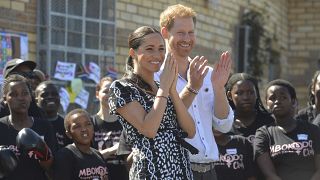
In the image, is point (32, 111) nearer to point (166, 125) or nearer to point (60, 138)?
point (60, 138)

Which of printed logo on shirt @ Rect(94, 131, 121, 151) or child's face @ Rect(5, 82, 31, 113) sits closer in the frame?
child's face @ Rect(5, 82, 31, 113)

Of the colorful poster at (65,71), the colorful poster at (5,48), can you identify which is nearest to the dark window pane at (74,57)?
the colorful poster at (65,71)

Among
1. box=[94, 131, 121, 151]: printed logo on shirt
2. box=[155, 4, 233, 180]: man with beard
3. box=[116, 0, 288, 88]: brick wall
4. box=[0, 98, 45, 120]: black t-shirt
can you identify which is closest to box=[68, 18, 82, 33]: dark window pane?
box=[116, 0, 288, 88]: brick wall

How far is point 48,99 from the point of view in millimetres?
5559

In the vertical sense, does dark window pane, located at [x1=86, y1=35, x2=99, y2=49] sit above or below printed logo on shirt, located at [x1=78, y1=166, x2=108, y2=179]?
above

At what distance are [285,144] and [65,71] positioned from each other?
4316mm

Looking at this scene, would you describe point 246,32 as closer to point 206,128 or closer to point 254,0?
point 254,0

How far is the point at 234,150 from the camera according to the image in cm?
507

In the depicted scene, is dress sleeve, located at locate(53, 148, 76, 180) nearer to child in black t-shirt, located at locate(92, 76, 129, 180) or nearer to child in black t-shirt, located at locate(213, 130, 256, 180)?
child in black t-shirt, located at locate(92, 76, 129, 180)

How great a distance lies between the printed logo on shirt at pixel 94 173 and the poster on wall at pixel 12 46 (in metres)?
2.92

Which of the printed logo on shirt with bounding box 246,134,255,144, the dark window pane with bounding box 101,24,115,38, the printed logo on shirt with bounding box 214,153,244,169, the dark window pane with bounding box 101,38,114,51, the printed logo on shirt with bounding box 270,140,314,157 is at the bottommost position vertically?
the printed logo on shirt with bounding box 214,153,244,169

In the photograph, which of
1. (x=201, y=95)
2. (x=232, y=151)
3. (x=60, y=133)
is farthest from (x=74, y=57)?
(x=201, y=95)

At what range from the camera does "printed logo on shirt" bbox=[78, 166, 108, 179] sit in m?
4.74

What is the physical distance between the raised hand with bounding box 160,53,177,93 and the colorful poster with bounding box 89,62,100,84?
5608 mm
